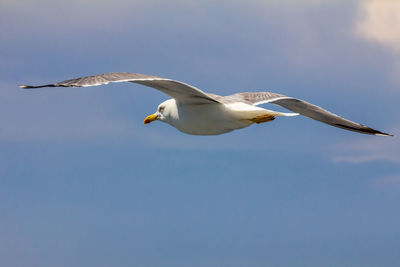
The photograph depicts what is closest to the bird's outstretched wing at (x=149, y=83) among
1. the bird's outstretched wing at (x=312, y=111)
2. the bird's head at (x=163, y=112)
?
the bird's head at (x=163, y=112)

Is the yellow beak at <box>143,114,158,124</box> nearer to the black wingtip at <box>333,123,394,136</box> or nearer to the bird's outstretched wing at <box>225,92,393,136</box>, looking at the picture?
the bird's outstretched wing at <box>225,92,393,136</box>

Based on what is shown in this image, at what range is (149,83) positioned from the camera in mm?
11453

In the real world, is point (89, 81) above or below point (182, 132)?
above

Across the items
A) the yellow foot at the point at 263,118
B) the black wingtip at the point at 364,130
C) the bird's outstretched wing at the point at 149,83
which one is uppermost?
the bird's outstretched wing at the point at 149,83

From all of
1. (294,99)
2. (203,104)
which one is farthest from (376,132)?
(203,104)

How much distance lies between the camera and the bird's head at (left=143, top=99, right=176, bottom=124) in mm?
13634

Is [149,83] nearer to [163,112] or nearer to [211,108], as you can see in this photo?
[211,108]

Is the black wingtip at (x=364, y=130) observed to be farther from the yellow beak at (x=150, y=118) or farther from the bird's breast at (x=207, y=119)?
the yellow beak at (x=150, y=118)

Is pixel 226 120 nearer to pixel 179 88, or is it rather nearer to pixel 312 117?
pixel 179 88

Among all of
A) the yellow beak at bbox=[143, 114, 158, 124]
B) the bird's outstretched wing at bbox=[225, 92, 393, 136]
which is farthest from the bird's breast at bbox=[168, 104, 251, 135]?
the yellow beak at bbox=[143, 114, 158, 124]

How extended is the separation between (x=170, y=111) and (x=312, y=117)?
131 inches

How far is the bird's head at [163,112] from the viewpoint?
13.6 metres

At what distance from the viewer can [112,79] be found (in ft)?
34.0

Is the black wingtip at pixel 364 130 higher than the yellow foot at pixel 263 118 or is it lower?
lower
